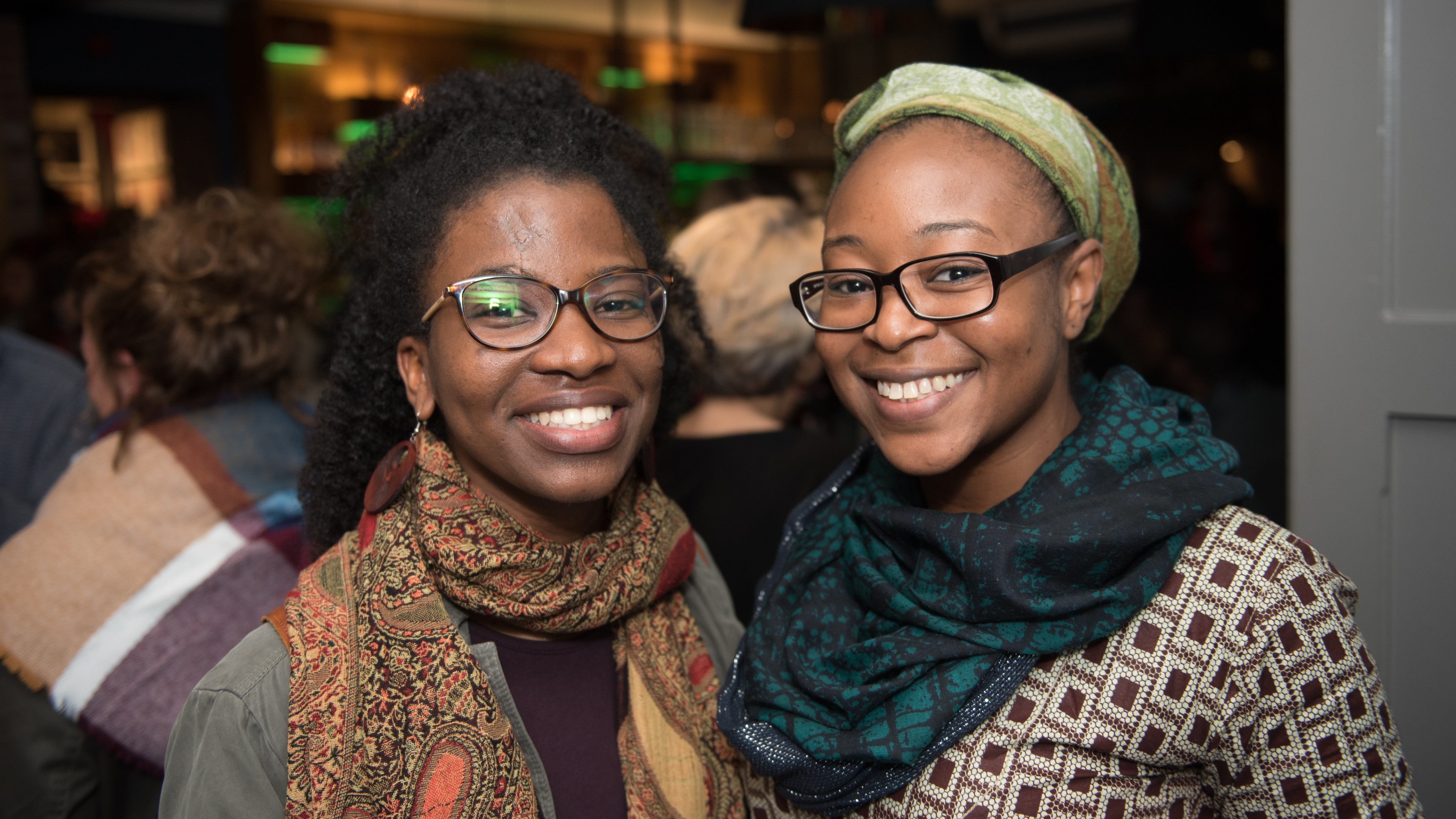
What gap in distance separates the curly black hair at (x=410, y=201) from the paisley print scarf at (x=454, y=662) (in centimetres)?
19

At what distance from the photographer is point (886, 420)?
52.9 inches

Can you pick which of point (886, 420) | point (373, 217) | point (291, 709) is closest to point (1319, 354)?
point (886, 420)

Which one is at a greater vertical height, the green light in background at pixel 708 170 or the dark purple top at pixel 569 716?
the green light in background at pixel 708 170

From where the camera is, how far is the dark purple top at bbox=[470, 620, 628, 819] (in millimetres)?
1400

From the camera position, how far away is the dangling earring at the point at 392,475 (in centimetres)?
142

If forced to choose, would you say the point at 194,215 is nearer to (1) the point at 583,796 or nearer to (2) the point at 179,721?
(2) the point at 179,721

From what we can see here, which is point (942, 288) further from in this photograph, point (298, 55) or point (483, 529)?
point (298, 55)

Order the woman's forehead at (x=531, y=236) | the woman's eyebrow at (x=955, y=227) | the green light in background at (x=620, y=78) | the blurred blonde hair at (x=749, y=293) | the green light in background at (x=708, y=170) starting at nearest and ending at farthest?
the woman's eyebrow at (x=955, y=227) < the woman's forehead at (x=531, y=236) < the blurred blonde hair at (x=749, y=293) < the green light in background at (x=620, y=78) < the green light in background at (x=708, y=170)

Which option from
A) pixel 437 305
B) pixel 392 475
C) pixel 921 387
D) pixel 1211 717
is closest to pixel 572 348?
pixel 437 305

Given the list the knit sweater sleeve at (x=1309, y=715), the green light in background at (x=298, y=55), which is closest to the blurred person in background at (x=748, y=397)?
the knit sweater sleeve at (x=1309, y=715)

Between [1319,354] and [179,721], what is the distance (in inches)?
75.8

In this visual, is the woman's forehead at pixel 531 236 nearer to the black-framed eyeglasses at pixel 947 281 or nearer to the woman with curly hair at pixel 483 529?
the woman with curly hair at pixel 483 529

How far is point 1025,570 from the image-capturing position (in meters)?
1.24

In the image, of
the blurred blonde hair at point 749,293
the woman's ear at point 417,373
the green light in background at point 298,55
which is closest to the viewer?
the woman's ear at point 417,373
